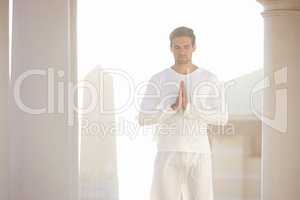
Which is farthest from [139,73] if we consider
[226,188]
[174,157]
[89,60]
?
[226,188]

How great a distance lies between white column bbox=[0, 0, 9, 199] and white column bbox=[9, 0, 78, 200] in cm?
5

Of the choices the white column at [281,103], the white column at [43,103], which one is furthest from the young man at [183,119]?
the white column at [43,103]

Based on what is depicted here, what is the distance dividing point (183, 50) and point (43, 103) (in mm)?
1031

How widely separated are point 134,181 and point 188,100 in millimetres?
669

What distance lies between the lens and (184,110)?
13.0 feet

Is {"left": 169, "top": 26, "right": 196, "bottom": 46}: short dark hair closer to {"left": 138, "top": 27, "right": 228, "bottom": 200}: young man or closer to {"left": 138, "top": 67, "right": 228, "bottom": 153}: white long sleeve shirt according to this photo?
{"left": 138, "top": 27, "right": 228, "bottom": 200}: young man

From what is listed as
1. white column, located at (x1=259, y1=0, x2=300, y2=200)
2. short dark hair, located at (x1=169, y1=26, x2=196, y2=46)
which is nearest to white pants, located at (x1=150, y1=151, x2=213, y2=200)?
white column, located at (x1=259, y1=0, x2=300, y2=200)

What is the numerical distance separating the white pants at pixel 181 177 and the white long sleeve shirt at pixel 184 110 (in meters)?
0.05

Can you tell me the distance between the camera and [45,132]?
13.9ft

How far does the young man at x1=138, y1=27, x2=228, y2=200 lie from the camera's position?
390 cm

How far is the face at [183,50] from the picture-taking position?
13.1ft

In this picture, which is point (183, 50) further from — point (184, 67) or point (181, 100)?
point (181, 100)

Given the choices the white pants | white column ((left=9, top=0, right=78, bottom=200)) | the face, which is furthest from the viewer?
white column ((left=9, top=0, right=78, bottom=200))

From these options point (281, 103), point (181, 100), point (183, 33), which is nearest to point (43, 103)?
point (181, 100)
